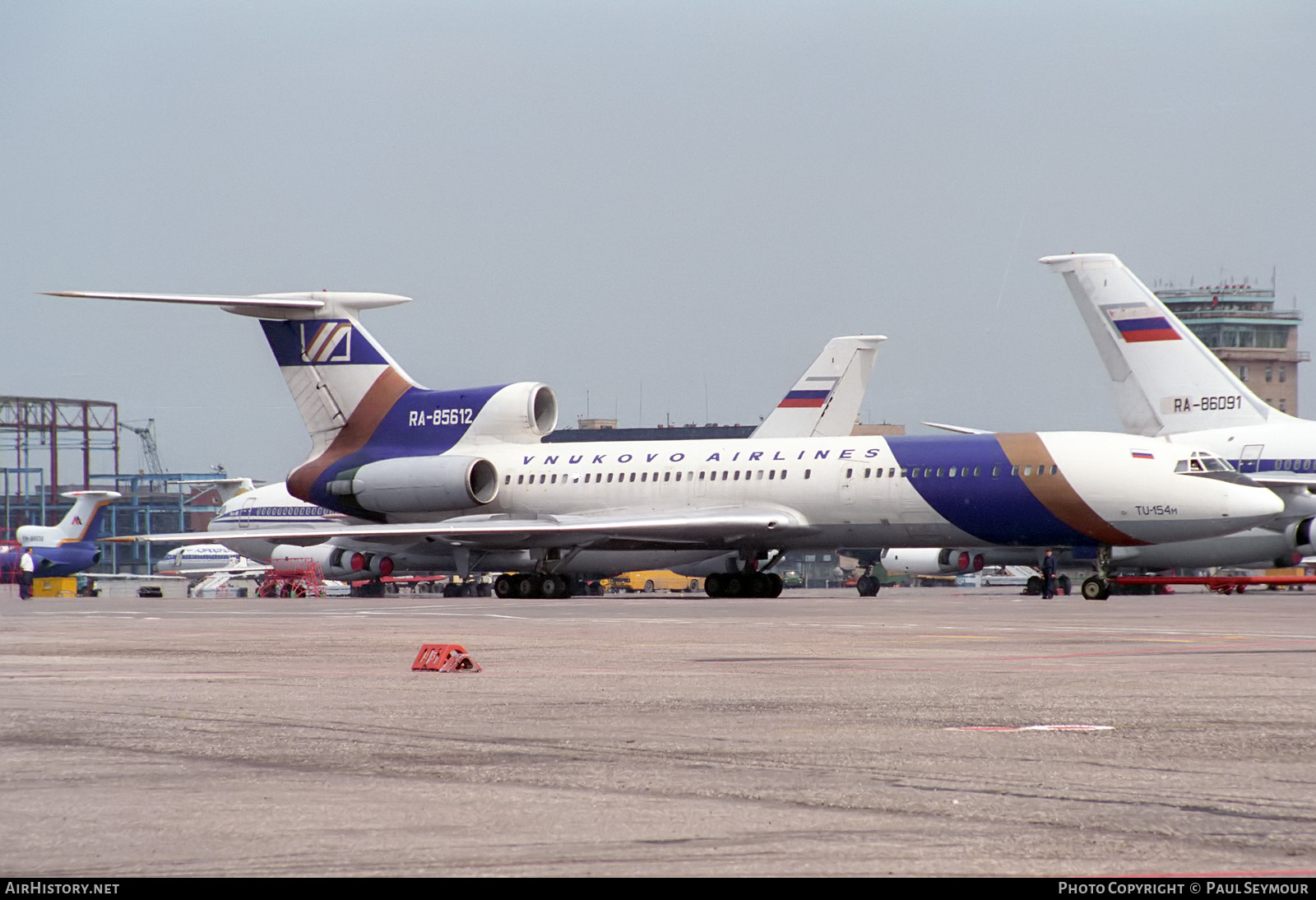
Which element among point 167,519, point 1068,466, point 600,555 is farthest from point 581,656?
point 167,519

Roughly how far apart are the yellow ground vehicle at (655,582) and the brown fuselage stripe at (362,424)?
148ft

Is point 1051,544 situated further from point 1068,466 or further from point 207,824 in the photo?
point 207,824

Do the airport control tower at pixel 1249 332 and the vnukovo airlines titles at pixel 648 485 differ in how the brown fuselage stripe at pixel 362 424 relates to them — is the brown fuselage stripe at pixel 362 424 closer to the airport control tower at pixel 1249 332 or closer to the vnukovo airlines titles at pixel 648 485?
the vnukovo airlines titles at pixel 648 485

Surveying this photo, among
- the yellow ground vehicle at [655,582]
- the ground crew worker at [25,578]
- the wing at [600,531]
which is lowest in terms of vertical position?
the yellow ground vehicle at [655,582]

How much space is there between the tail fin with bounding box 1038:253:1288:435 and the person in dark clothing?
4.17 meters

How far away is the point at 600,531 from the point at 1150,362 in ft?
49.0

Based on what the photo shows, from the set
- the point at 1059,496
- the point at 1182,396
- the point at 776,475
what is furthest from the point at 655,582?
the point at 1059,496

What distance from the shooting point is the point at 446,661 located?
14273mm

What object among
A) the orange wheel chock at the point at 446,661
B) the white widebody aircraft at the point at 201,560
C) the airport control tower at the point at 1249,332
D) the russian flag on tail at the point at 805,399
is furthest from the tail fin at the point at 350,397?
the airport control tower at the point at 1249,332

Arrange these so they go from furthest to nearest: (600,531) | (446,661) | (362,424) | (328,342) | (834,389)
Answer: (834,389) → (328,342) → (362,424) → (600,531) → (446,661)

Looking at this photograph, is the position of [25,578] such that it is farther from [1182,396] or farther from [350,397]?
[1182,396]

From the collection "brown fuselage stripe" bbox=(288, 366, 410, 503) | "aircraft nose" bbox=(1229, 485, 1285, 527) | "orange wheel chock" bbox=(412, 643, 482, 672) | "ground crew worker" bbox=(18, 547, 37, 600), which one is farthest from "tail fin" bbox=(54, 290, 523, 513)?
"orange wheel chock" bbox=(412, 643, 482, 672)

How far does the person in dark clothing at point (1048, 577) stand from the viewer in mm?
43188

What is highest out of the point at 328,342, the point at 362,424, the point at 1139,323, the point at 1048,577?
the point at 1139,323
